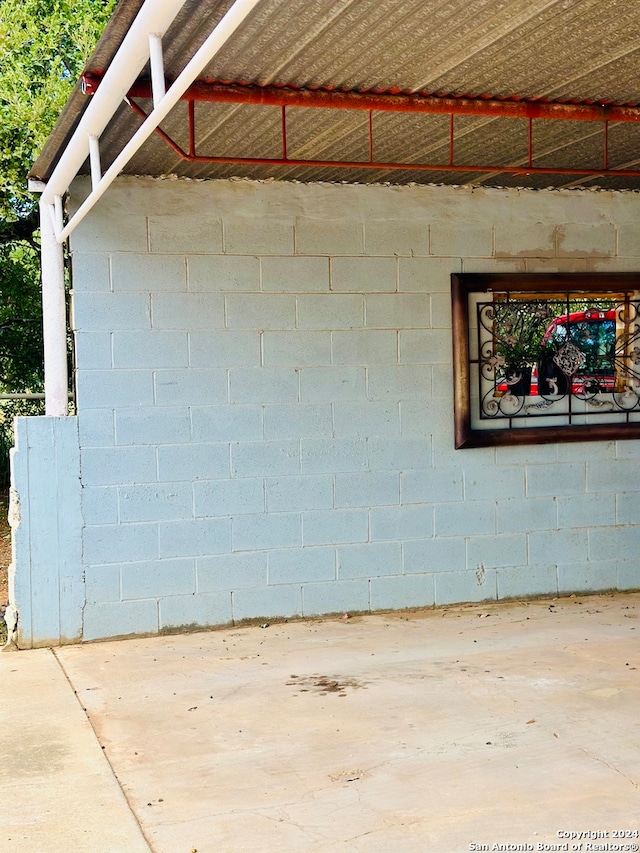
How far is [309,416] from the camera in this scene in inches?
237

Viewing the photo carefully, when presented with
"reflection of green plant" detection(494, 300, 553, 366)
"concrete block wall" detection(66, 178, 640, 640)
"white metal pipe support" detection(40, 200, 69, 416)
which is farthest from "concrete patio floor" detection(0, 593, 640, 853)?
"reflection of green plant" detection(494, 300, 553, 366)

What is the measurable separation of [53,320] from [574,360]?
3221 millimetres

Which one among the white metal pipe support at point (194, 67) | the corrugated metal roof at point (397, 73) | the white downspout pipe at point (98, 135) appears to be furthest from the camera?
the corrugated metal roof at point (397, 73)

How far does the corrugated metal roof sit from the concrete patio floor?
8.47ft

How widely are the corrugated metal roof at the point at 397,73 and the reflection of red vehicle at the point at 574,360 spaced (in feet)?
3.57

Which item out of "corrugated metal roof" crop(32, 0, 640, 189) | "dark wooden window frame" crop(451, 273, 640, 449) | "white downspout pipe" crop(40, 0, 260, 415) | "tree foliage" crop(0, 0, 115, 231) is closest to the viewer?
"white downspout pipe" crop(40, 0, 260, 415)

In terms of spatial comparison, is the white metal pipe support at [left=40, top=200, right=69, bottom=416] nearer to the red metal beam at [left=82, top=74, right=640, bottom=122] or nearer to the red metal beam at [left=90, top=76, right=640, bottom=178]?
the red metal beam at [left=90, top=76, right=640, bottom=178]

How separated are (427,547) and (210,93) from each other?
10.4 feet

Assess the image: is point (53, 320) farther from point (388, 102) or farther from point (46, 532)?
point (388, 102)

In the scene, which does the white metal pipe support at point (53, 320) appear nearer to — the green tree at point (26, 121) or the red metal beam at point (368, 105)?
the red metal beam at point (368, 105)

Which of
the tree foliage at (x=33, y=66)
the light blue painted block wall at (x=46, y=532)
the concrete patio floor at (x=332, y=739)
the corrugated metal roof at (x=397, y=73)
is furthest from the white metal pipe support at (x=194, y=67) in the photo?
the tree foliage at (x=33, y=66)

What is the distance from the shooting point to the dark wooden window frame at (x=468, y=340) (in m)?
6.23

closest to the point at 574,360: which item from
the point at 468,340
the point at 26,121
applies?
the point at 468,340

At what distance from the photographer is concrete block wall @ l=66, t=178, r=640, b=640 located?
5.69 metres
